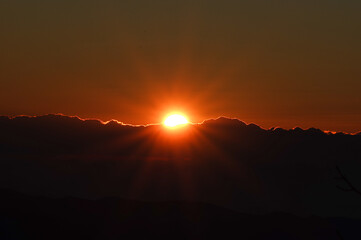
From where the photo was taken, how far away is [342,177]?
9.54 meters

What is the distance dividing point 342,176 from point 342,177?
0.15 feet

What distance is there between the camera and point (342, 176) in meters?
9.50
